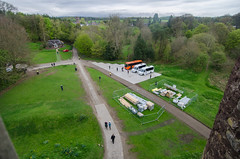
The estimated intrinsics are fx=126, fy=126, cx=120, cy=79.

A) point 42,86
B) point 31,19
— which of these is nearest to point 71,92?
point 42,86

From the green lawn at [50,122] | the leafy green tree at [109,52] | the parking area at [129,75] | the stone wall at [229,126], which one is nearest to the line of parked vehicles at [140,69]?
the parking area at [129,75]

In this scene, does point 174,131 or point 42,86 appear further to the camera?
point 42,86

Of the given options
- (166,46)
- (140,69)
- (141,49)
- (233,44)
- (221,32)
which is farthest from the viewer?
(221,32)

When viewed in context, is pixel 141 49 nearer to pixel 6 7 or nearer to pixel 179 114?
pixel 179 114

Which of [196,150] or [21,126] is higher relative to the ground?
[21,126]

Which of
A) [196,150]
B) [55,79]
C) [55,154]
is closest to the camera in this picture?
[55,154]

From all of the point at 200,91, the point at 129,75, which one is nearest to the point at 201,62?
the point at 200,91

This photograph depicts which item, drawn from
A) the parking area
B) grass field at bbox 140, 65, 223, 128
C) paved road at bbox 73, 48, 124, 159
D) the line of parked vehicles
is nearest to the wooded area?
grass field at bbox 140, 65, 223, 128

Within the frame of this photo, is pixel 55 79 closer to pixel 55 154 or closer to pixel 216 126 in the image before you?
pixel 55 154
